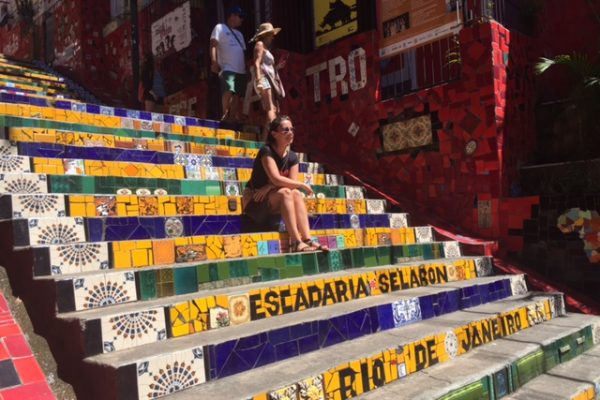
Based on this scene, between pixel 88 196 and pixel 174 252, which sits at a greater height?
pixel 88 196

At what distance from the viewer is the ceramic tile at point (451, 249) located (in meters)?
5.18

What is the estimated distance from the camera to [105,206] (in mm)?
3631

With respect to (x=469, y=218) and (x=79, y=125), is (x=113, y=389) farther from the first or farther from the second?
(x=469, y=218)

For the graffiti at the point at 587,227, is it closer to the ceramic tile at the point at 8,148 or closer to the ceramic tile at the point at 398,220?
the ceramic tile at the point at 398,220

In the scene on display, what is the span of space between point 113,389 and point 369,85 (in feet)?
18.6

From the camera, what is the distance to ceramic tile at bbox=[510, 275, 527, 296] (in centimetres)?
472

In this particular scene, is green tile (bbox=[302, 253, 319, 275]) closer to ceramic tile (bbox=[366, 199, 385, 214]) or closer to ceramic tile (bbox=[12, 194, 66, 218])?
ceramic tile (bbox=[12, 194, 66, 218])

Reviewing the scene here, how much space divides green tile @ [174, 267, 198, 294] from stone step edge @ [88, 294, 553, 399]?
1.69 ft

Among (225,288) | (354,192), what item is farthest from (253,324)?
(354,192)

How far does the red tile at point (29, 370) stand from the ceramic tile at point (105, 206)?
1.58 metres

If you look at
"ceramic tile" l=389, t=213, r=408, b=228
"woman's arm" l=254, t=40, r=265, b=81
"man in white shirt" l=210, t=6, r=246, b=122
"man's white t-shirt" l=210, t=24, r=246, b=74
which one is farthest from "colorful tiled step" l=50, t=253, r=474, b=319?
"man's white t-shirt" l=210, t=24, r=246, b=74

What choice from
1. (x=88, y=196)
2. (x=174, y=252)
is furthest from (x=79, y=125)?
(x=174, y=252)

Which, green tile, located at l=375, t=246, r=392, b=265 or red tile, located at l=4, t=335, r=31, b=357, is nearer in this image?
red tile, located at l=4, t=335, r=31, b=357

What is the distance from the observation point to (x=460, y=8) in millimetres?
6051
